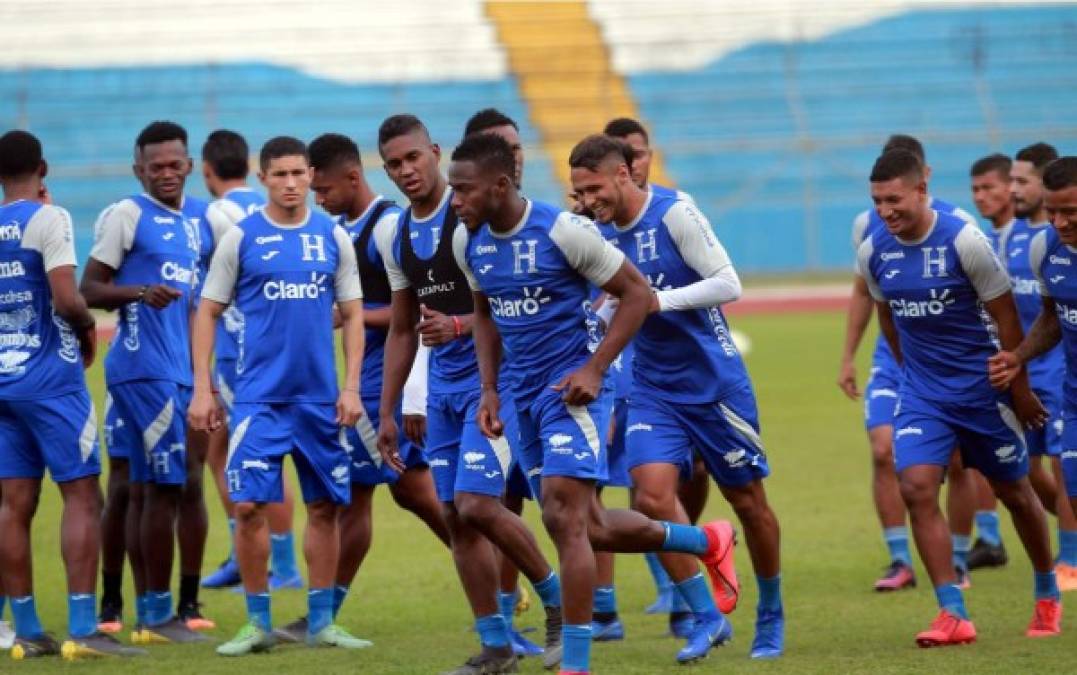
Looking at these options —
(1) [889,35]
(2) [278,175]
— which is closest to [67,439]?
(2) [278,175]

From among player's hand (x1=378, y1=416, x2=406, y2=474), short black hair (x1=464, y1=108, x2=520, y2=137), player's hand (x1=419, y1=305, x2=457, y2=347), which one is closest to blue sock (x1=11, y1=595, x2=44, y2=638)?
player's hand (x1=378, y1=416, x2=406, y2=474)

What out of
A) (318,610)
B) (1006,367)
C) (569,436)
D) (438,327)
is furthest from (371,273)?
(1006,367)

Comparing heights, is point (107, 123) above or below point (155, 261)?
above

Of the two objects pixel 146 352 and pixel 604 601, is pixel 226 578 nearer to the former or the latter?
pixel 146 352

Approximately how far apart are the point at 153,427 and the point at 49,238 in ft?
4.19

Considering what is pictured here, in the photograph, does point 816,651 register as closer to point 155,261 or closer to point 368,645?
point 368,645

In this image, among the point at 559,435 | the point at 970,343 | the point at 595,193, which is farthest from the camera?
the point at 970,343

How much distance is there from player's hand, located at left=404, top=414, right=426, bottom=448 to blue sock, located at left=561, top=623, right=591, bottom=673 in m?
2.06

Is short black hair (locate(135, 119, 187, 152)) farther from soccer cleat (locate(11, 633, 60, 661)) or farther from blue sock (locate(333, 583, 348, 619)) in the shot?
soccer cleat (locate(11, 633, 60, 661))

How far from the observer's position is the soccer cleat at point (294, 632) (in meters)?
8.91

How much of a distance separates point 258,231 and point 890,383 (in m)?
4.32

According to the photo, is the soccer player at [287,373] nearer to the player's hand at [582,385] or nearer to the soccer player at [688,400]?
the soccer player at [688,400]

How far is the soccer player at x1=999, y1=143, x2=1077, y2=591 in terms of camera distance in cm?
1043

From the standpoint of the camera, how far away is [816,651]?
834cm
